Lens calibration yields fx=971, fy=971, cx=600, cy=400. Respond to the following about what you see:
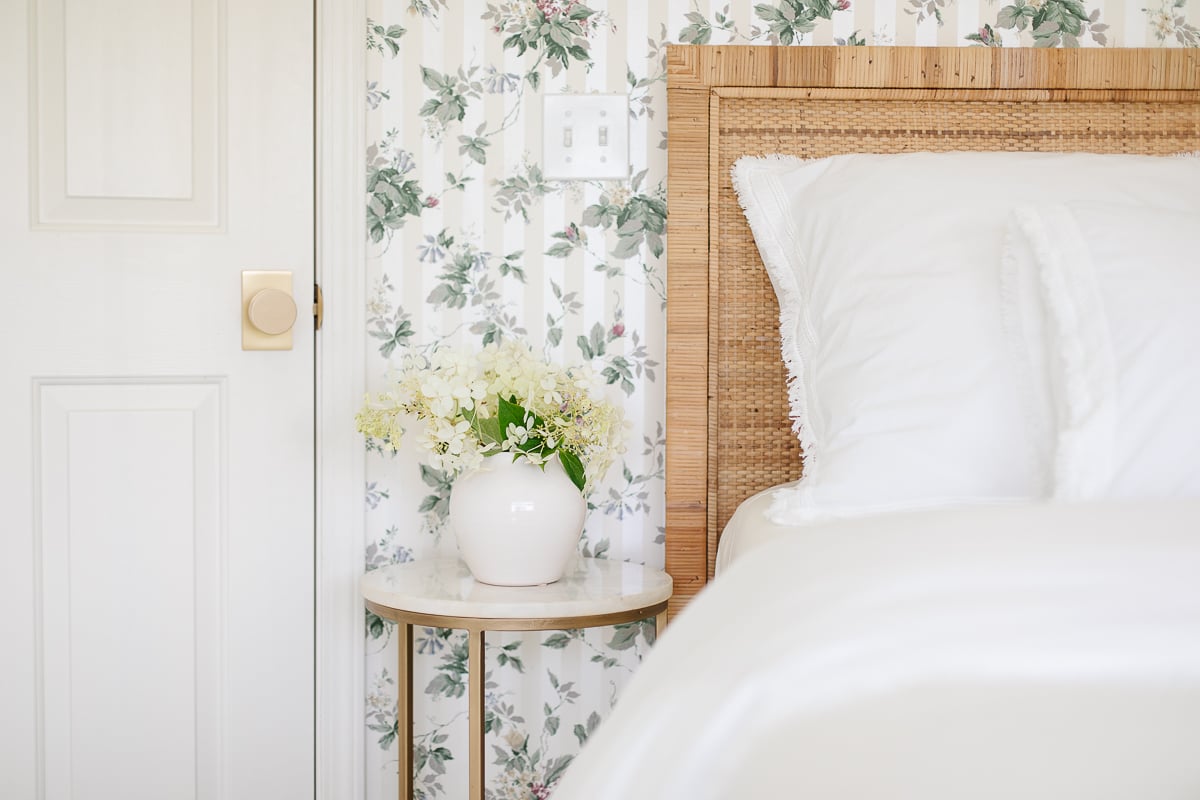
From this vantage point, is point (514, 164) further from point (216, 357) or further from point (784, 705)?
point (784, 705)

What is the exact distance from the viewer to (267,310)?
1.60 meters

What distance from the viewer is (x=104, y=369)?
160cm

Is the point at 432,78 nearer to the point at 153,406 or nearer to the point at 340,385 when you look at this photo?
the point at 340,385

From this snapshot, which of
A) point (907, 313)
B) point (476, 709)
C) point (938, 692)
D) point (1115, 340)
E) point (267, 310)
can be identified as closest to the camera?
point (938, 692)

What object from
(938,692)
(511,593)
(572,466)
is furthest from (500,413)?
(938,692)

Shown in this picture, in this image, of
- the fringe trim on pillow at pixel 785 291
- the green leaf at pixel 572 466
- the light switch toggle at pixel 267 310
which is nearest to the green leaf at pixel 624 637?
the green leaf at pixel 572 466

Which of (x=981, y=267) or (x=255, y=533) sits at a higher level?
(x=981, y=267)

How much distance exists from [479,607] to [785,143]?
0.91m

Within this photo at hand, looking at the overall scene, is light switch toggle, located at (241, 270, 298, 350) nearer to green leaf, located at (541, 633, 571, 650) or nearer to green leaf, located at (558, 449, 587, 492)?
green leaf, located at (558, 449, 587, 492)

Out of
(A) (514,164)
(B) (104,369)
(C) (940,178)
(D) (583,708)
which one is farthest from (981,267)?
(B) (104,369)

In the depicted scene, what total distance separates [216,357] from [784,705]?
134 centimetres

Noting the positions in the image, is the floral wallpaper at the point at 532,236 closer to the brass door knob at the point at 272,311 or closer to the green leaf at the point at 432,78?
the green leaf at the point at 432,78

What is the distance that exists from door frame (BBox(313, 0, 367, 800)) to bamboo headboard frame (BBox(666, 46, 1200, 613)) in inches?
20.9

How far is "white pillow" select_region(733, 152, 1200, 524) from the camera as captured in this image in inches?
45.2
